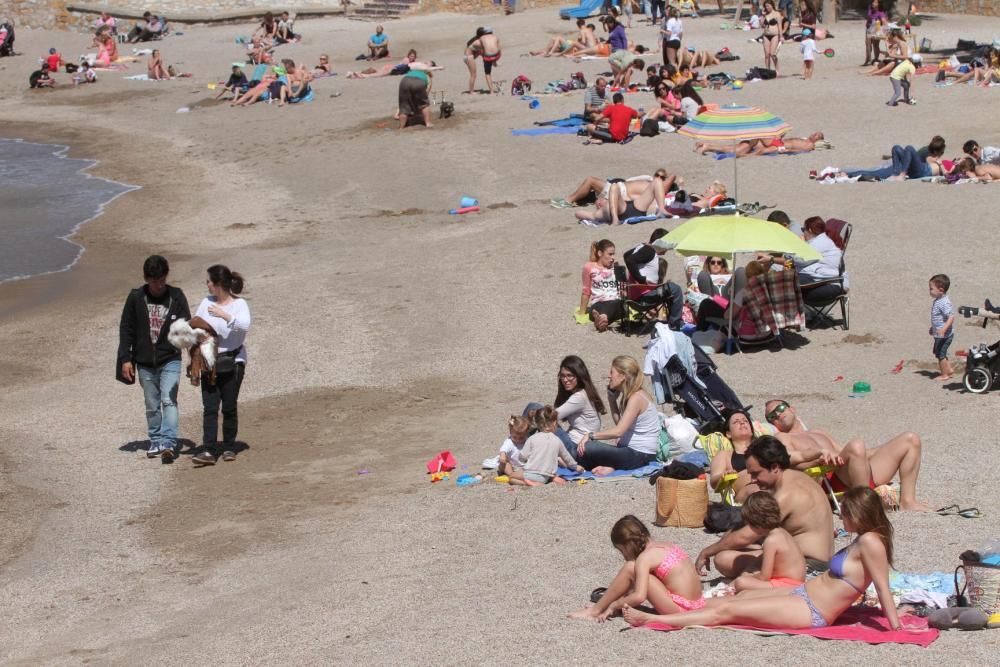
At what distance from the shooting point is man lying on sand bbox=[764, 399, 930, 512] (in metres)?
8.78

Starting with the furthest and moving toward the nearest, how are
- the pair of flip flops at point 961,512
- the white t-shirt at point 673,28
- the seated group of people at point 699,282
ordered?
the white t-shirt at point 673,28 → the seated group of people at point 699,282 → the pair of flip flops at point 961,512

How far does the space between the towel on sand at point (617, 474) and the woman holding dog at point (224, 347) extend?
2.59 metres

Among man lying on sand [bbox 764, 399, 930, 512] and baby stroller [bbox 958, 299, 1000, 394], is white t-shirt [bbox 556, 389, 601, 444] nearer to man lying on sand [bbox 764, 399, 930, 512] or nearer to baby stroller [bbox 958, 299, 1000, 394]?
man lying on sand [bbox 764, 399, 930, 512]

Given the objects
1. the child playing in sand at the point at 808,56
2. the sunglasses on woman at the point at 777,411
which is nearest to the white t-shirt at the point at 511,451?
the sunglasses on woman at the point at 777,411

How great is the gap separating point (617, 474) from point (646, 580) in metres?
3.06

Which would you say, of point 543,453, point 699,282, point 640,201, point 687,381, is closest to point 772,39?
point 640,201

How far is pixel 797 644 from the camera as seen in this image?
21.8 feet

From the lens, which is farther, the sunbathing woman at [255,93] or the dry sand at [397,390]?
the sunbathing woman at [255,93]

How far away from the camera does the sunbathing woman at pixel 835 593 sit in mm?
6715

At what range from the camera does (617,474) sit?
10188 millimetres

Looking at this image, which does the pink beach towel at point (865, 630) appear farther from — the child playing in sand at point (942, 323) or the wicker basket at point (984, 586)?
the child playing in sand at point (942, 323)

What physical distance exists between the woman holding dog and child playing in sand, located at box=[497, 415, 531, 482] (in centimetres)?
213

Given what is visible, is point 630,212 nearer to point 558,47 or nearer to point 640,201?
point 640,201

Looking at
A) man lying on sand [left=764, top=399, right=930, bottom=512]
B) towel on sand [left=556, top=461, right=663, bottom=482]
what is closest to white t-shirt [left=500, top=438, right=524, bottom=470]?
towel on sand [left=556, top=461, right=663, bottom=482]
